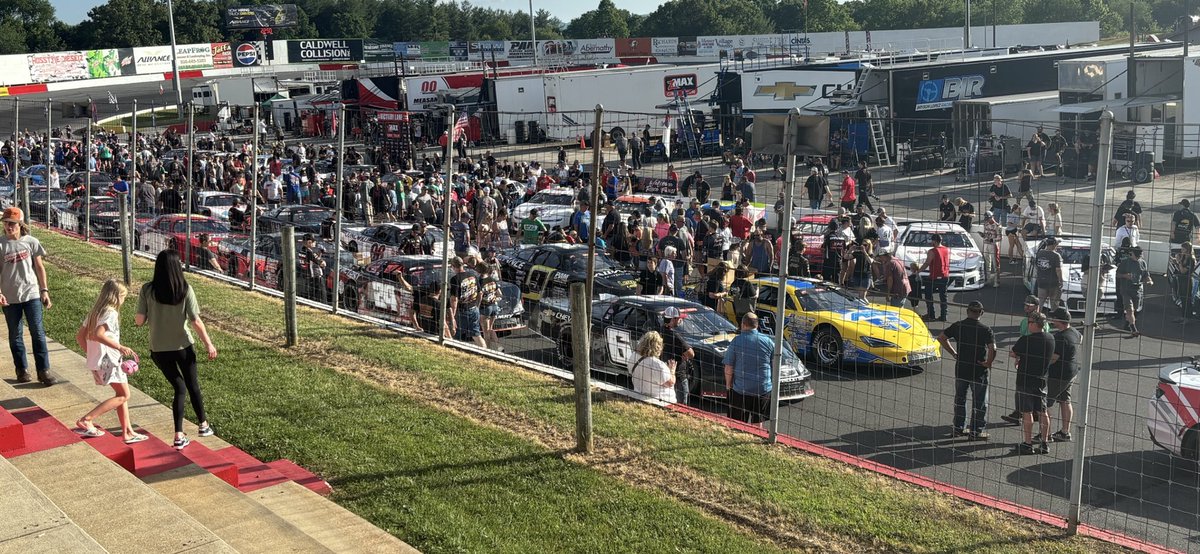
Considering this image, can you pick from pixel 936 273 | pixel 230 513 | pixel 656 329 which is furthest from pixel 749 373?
pixel 936 273

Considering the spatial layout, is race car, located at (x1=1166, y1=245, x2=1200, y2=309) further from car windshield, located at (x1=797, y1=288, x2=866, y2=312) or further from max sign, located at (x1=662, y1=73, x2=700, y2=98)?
max sign, located at (x1=662, y1=73, x2=700, y2=98)

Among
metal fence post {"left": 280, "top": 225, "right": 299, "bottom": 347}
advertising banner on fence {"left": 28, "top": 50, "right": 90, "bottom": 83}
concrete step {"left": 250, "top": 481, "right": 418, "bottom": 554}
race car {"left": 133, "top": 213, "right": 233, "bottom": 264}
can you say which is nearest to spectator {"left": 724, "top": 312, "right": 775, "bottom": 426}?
concrete step {"left": 250, "top": 481, "right": 418, "bottom": 554}

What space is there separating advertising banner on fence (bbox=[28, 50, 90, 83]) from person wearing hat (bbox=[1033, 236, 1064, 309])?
246ft

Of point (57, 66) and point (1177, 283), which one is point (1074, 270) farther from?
point (57, 66)

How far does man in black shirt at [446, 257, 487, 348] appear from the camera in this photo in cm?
1275

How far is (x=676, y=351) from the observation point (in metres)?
12.1

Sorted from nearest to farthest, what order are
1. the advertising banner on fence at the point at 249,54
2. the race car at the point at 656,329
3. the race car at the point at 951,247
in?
1. the race car at the point at 951,247
2. the race car at the point at 656,329
3. the advertising banner on fence at the point at 249,54

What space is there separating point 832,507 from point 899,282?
7.69 metres

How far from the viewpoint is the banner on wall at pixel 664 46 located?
96438 mm

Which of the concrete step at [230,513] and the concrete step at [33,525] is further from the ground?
the concrete step at [33,525]

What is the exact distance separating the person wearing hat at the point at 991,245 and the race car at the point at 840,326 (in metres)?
1.05

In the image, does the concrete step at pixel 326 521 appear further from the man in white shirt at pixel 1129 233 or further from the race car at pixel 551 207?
the race car at pixel 551 207

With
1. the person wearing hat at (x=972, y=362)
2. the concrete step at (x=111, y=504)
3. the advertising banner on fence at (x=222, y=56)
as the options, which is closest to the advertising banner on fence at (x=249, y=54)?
the advertising banner on fence at (x=222, y=56)

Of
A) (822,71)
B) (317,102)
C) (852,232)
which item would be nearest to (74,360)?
(852,232)
